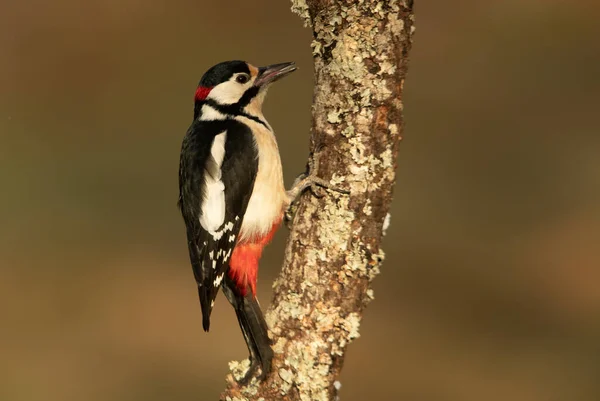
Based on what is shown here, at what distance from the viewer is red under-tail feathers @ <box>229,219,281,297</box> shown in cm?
296

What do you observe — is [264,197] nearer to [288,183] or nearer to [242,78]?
[242,78]

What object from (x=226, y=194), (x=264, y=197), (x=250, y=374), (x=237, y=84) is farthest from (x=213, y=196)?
(x=250, y=374)

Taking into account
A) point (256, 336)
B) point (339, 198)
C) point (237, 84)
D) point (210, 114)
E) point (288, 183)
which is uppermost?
point (237, 84)

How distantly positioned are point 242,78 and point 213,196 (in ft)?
1.76

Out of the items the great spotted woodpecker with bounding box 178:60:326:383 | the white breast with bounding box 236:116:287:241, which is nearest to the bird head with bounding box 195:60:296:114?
the great spotted woodpecker with bounding box 178:60:326:383

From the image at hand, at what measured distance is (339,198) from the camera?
254cm

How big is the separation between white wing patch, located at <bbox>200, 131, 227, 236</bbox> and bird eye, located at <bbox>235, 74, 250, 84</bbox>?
0.35 metres

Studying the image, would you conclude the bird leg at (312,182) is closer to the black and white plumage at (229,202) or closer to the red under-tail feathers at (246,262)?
the black and white plumage at (229,202)

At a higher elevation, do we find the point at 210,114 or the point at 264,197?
the point at 210,114

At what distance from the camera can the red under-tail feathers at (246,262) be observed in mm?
2957
